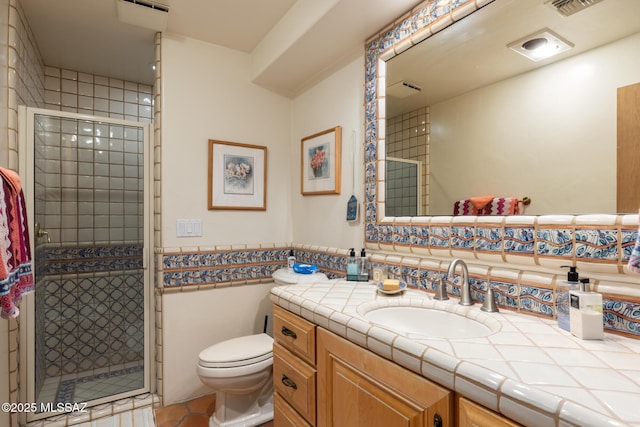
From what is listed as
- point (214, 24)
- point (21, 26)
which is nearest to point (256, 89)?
point (214, 24)

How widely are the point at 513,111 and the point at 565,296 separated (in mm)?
645

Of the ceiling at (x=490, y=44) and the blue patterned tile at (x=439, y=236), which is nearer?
the ceiling at (x=490, y=44)

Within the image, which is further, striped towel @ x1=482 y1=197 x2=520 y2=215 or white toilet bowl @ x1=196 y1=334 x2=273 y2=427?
white toilet bowl @ x1=196 y1=334 x2=273 y2=427

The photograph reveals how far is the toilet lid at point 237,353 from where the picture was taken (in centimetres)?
165

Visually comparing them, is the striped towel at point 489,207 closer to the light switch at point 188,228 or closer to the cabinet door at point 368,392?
the cabinet door at point 368,392

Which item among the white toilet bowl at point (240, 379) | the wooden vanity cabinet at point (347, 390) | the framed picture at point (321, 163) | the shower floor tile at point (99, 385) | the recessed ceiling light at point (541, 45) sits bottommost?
the shower floor tile at point (99, 385)

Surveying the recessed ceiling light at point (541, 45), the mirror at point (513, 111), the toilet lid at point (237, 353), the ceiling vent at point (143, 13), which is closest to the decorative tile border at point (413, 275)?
the mirror at point (513, 111)

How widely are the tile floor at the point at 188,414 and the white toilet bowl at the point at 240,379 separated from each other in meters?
0.11

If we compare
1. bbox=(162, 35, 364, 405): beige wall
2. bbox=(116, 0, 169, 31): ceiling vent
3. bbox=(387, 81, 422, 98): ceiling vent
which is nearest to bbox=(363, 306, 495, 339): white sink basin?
bbox=(162, 35, 364, 405): beige wall

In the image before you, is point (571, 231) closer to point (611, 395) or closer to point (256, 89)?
point (611, 395)

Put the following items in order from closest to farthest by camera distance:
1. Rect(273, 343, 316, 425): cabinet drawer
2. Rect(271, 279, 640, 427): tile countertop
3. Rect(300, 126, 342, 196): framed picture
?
Rect(271, 279, 640, 427): tile countertop
Rect(273, 343, 316, 425): cabinet drawer
Rect(300, 126, 342, 196): framed picture

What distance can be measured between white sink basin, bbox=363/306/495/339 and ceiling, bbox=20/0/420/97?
133 cm

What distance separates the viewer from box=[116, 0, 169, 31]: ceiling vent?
5.60 feet

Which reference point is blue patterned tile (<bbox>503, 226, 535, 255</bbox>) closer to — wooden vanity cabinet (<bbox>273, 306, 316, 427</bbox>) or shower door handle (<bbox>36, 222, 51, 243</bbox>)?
wooden vanity cabinet (<bbox>273, 306, 316, 427</bbox>)
